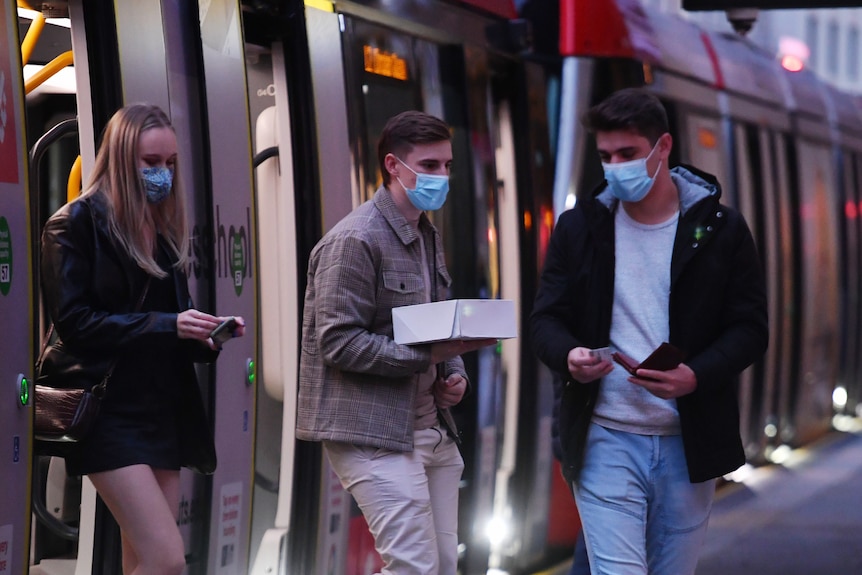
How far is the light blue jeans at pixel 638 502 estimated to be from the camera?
3.78 meters

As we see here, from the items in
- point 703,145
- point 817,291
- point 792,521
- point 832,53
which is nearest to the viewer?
point 792,521

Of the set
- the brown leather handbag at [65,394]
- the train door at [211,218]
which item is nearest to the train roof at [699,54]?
the train door at [211,218]

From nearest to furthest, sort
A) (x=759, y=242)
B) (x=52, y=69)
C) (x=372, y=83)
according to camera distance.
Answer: (x=52, y=69)
(x=372, y=83)
(x=759, y=242)

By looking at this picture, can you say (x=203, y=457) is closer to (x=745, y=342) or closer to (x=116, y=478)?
(x=116, y=478)

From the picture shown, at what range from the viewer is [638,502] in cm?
380

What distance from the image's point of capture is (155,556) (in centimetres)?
376

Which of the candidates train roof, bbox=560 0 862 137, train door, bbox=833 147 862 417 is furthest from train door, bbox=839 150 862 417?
train roof, bbox=560 0 862 137

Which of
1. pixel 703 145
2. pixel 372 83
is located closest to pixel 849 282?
pixel 703 145

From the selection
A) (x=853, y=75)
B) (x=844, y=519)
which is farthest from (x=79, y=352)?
(x=853, y=75)

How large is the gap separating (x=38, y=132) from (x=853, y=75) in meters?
11.7

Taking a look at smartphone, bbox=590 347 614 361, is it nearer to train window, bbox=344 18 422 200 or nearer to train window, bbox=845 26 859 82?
train window, bbox=344 18 422 200

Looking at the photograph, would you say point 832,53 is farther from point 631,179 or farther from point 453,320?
point 453,320

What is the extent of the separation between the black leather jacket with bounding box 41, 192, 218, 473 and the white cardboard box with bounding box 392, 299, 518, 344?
0.57m

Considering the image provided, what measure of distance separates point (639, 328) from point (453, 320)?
1.56ft
